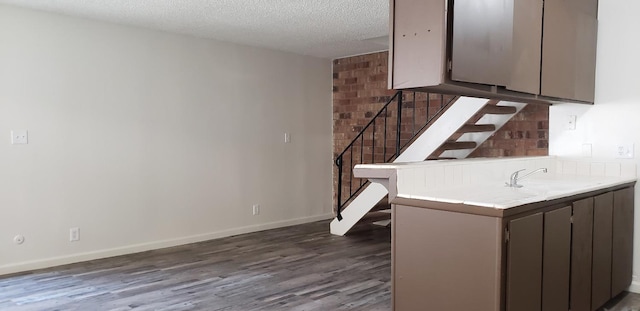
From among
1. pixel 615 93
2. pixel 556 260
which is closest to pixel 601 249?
pixel 556 260

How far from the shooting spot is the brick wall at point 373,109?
4875mm

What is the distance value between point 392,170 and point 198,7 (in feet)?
8.12

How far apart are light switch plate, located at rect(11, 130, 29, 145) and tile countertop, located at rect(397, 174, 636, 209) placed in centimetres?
340

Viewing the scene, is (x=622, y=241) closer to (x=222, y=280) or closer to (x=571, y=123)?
(x=571, y=123)

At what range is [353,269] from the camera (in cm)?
425

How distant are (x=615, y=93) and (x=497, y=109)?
3.62ft

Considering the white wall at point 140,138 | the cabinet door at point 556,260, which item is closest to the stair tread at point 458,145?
the cabinet door at point 556,260

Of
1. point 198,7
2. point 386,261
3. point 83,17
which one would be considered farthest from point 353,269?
point 83,17

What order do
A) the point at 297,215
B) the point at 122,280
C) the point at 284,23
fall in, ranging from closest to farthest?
the point at 122,280, the point at 284,23, the point at 297,215

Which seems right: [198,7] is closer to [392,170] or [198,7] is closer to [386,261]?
[392,170]

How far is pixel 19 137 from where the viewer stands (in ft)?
13.6

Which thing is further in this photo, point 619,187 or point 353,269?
point 353,269

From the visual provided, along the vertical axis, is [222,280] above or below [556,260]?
below

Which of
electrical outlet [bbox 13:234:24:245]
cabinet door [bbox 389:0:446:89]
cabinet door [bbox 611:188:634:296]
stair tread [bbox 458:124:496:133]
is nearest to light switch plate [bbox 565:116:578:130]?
cabinet door [bbox 611:188:634:296]
